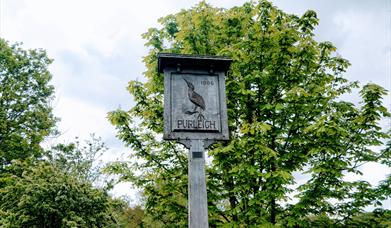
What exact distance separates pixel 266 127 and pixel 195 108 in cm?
139

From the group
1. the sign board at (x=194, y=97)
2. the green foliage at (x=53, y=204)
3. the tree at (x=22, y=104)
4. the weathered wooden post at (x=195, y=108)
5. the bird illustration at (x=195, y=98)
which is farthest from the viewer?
the tree at (x=22, y=104)

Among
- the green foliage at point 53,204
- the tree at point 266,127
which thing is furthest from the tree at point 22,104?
the tree at point 266,127

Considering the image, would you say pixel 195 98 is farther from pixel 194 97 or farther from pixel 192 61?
pixel 192 61

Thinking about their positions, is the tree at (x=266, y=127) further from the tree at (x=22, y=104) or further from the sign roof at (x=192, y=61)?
the tree at (x=22, y=104)

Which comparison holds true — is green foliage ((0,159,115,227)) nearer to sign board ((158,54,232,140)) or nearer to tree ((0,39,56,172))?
sign board ((158,54,232,140))

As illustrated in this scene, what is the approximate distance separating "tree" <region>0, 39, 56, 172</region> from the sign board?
14.7 metres

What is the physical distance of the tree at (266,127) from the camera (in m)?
6.73

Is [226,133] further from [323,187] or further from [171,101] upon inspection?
[323,187]

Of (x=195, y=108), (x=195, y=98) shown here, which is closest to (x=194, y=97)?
(x=195, y=98)

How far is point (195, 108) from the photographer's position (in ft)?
19.6

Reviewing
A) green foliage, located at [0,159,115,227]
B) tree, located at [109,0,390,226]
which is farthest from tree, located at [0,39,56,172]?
tree, located at [109,0,390,226]

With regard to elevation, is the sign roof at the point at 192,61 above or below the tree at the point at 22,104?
below

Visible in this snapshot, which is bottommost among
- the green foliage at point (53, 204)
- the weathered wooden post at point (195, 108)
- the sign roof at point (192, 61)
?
the green foliage at point (53, 204)

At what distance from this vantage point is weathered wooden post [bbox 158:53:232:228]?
218 inches
